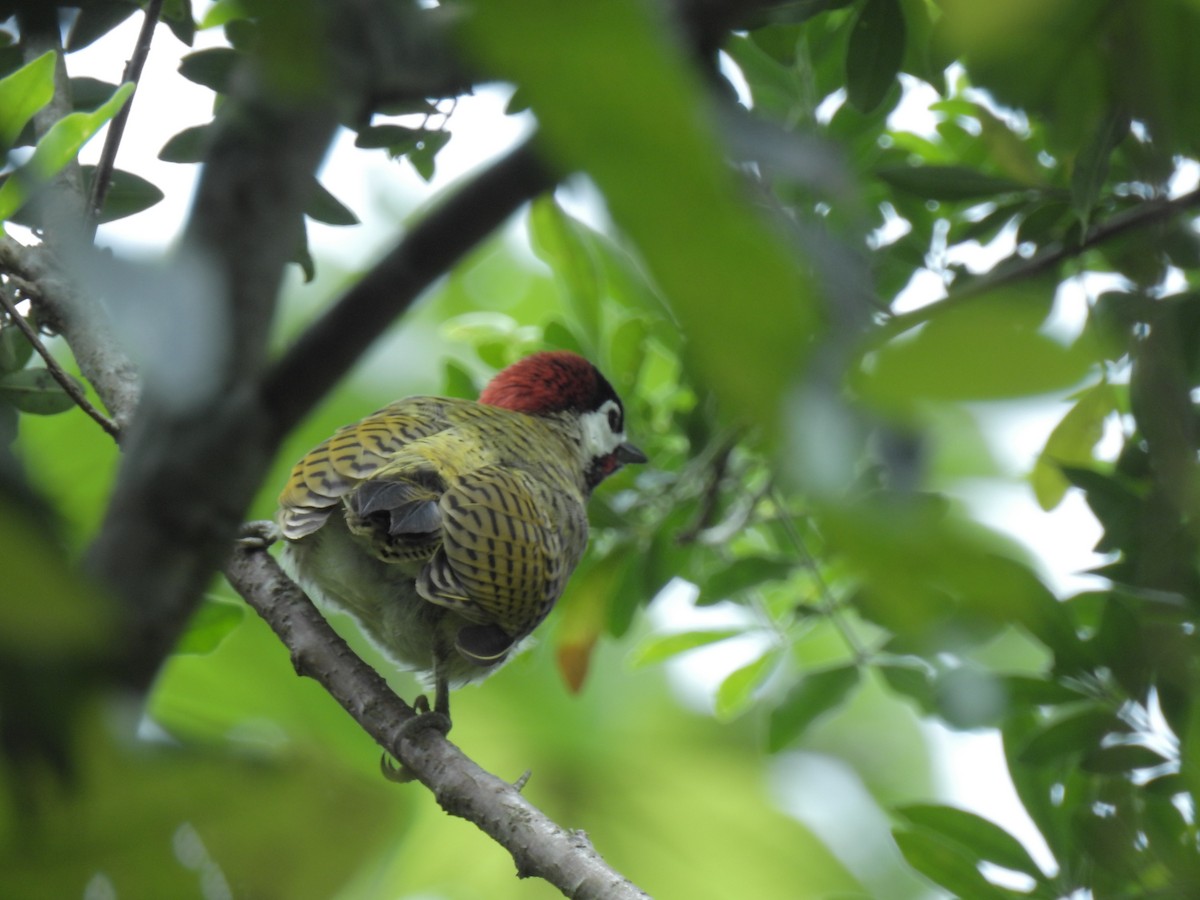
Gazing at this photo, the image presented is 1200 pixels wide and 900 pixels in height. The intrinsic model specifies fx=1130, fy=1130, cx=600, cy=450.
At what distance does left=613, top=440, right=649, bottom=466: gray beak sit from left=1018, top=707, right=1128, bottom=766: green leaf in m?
1.46

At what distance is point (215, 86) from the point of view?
122cm

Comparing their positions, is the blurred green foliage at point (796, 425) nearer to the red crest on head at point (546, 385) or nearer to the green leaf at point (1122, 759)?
the green leaf at point (1122, 759)

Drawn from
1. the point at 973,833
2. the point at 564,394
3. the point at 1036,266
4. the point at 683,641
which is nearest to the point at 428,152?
the point at 1036,266

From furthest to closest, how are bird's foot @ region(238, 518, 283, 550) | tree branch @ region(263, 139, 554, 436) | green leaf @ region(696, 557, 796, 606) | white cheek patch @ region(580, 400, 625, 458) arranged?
1. white cheek patch @ region(580, 400, 625, 458)
2. green leaf @ region(696, 557, 796, 606)
3. bird's foot @ region(238, 518, 283, 550)
4. tree branch @ region(263, 139, 554, 436)

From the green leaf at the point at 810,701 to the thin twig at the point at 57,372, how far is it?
166 cm

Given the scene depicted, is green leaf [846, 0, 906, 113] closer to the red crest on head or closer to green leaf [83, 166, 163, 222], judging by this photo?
green leaf [83, 166, 163, 222]

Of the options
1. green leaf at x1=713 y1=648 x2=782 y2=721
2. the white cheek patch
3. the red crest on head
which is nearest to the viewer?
green leaf at x1=713 y1=648 x2=782 y2=721

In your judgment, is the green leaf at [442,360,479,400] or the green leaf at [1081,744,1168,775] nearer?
the green leaf at [1081,744,1168,775]

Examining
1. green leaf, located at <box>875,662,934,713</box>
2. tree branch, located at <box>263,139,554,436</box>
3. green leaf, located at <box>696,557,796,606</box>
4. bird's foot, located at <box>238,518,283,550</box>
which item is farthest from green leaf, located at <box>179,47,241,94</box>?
green leaf, located at <box>875,662,934,713</box>

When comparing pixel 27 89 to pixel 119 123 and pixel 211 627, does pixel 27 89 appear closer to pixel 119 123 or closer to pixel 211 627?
pixel 119 123

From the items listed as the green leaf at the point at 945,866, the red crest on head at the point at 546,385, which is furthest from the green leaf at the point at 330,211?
the red crest on head at the point at 546,385

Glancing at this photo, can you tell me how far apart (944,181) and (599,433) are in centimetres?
174

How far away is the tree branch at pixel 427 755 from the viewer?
1.69 meters

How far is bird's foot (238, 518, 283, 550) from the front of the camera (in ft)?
8.13
